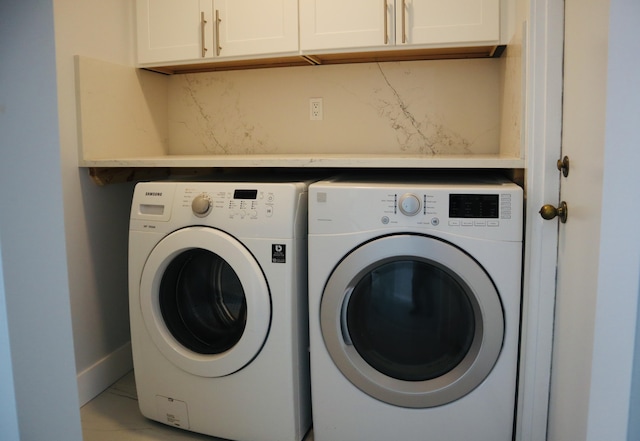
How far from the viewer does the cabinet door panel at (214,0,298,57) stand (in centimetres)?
208

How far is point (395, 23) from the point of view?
77.5 inches

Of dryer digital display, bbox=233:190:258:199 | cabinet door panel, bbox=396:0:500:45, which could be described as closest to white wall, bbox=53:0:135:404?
dryer digital display, bbox=233:190:258:199

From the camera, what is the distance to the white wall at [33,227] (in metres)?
0.64

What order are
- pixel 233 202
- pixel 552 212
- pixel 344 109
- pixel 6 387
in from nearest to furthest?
pixel 6 387 < pixel 552 212 < pixel 233 202 < pixel 344 109

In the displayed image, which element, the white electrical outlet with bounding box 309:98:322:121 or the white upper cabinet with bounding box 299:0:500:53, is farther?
the white electrical outlet with bounding box 309:98:322:121

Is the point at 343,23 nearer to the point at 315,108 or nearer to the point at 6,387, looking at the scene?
the point at 315,108

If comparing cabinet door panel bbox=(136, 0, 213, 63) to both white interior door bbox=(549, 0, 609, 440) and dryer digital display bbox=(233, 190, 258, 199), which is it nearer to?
dryer digital display bbox=(233, 190, 258, 199)

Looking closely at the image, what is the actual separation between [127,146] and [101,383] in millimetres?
1028

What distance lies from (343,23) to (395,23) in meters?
0.21

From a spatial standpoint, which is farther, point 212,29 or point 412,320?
point 212,29

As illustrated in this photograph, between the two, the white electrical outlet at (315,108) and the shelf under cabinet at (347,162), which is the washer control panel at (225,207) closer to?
the shelf under cabinet at (347,162)

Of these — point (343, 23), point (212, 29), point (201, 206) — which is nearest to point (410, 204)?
point (201, 206)

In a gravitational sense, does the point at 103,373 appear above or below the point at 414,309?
below

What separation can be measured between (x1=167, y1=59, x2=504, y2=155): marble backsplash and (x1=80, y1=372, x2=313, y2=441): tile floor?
1.22 meters
